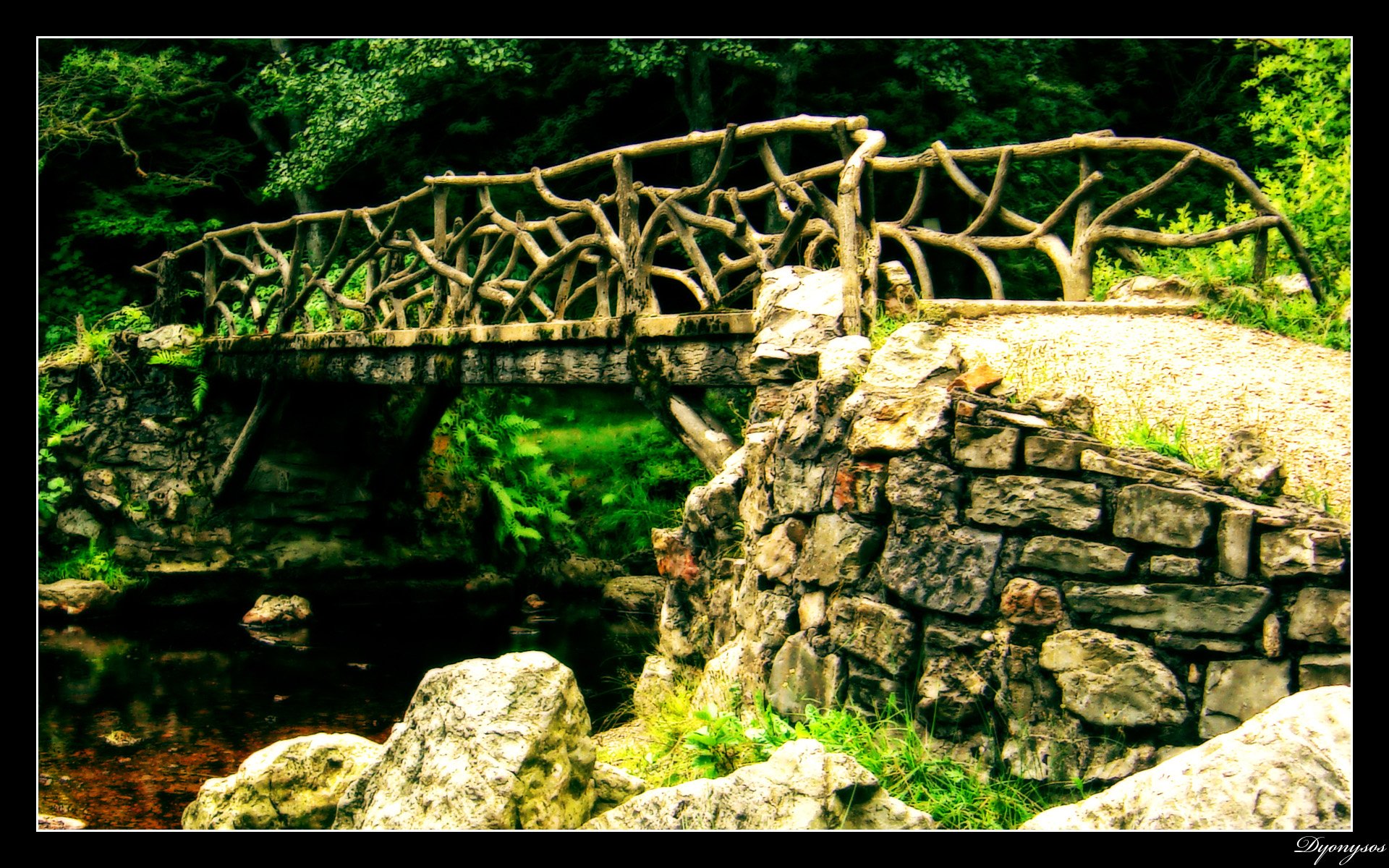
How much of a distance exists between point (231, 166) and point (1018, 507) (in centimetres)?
1564

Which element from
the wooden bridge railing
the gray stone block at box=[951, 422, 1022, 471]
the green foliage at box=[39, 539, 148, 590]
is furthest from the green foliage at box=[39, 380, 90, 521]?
the gray stone block at box=[951, 422, 1022, 471]

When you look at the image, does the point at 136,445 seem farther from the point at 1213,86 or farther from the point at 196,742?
the point at 1213,86

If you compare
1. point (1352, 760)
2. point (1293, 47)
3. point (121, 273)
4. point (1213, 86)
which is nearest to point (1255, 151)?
point (1213, 86)

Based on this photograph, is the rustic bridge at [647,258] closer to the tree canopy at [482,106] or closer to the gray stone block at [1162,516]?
the gray stone block at [1162,516]

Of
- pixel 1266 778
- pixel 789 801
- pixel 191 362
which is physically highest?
pixel 191 362

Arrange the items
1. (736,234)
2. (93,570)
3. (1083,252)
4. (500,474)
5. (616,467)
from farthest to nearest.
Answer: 1. (616,467)
2. (500,474)
3. (93,570)
4. (736,234)
5. (1083,252)

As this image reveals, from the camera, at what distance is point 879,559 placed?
4.79m

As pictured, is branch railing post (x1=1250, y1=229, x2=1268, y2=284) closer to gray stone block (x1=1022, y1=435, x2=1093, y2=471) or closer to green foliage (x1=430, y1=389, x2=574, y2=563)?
gray stone block (x1=1022, y1=435, x2=1093, y2=471)

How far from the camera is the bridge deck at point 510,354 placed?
687 centimetres

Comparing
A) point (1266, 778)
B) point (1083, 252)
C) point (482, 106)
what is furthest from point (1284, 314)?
point (482, 106)

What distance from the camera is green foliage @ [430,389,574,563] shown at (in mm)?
13227

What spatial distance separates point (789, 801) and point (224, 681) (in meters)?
7.00

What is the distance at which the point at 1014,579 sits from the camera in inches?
170

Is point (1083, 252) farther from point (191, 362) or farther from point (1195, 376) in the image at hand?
point (191, 362)
